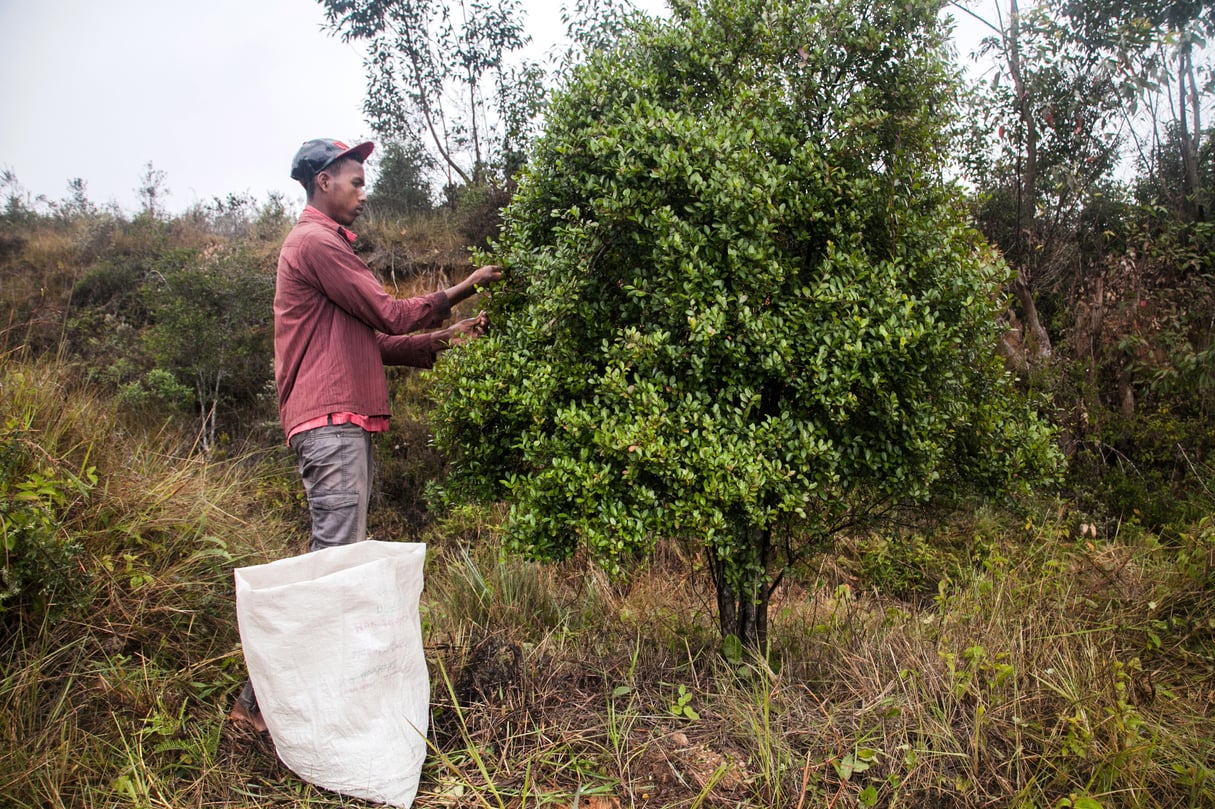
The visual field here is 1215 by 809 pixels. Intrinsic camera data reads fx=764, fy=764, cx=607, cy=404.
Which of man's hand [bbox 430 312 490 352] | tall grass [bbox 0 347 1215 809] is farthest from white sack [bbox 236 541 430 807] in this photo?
man's hand [bbox 430 312 490 352]

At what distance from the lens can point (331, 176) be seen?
11.1ft

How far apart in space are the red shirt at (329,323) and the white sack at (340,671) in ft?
2.45

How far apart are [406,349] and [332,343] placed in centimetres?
48

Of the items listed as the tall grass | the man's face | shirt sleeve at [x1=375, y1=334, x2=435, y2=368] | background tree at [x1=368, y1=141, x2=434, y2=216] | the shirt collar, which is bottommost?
the tall grass

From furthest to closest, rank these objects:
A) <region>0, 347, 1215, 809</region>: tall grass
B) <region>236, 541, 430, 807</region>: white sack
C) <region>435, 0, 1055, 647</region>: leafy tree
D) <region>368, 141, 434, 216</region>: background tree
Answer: <region>368, 141, 434, 216</region>: background tree
<region>435, 0, 1055, 647</region>: leafy tree
<region>0, 347, 1215, 809</region>: tall grass
<region>236, 541, 430, 807</region>: white sack

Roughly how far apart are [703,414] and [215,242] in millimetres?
12276

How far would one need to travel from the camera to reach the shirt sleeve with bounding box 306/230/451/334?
10.3 ft

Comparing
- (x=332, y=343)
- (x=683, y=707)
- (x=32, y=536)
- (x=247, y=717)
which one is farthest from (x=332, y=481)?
(x=683, y=707)

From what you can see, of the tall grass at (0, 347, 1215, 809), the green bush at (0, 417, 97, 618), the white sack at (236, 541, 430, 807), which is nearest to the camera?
the white sack at (236, 541, 430, 807)

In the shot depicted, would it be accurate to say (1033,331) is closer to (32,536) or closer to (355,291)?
(355,291)

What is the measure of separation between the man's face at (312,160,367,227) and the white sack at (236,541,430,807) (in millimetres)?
1604

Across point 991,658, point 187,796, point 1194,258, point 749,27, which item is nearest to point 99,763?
point 187,796

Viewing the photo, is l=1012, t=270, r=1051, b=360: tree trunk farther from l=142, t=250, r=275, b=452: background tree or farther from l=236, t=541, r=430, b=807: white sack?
l=142, t=250, r=275, b=452: background tree

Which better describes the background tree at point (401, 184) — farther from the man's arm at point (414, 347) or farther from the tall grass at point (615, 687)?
the man's arm at point (414, 347)
